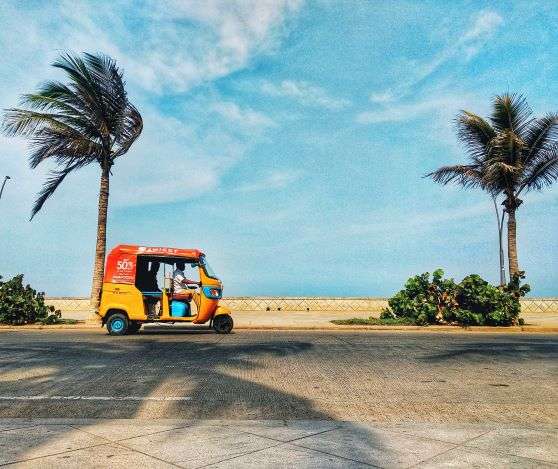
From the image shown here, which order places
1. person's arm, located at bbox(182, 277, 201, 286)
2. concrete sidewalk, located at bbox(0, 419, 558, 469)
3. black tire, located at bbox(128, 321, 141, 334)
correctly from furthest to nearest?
black tire, located at bbox(128, 321, 141, 334)
person's arm, located at bbox(182, 277, 201, 286)
concrete sidewalk, located at bbox(0, 419, 558, 469)

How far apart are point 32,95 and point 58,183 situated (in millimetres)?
3456

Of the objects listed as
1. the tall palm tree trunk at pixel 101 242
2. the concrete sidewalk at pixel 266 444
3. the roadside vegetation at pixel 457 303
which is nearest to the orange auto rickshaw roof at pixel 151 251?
the tall palm tree trunk at pixel 101 242

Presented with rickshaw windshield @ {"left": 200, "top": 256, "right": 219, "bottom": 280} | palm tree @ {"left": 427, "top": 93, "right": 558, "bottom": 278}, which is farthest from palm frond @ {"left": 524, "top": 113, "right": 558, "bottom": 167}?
rickshaw windshield @ {"left": 200, "top": 256, "right": 219, "bottom": 280}

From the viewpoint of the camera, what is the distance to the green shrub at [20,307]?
17594 millimetres

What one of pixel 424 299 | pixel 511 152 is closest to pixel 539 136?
pixel 511 152

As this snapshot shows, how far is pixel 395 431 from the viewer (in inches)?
179

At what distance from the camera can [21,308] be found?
58.0 ft

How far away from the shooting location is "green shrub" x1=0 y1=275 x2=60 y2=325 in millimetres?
17594

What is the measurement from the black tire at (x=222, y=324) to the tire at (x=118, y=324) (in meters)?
2.55

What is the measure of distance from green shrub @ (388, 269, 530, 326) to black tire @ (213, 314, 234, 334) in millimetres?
7479

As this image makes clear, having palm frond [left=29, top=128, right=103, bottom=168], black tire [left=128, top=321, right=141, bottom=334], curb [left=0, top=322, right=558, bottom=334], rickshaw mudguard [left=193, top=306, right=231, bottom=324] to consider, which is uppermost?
palm frond [left=29, top=128, right=103, bottom=168]

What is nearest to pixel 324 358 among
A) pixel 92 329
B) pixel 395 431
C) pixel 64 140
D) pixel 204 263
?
pixel 395 431

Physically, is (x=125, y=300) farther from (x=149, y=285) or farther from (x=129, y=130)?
(x=129, y=130)

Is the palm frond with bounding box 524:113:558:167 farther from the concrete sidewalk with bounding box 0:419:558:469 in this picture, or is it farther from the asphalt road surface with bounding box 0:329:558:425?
the concrete sidewalk with bounding box 0:419:558:469
